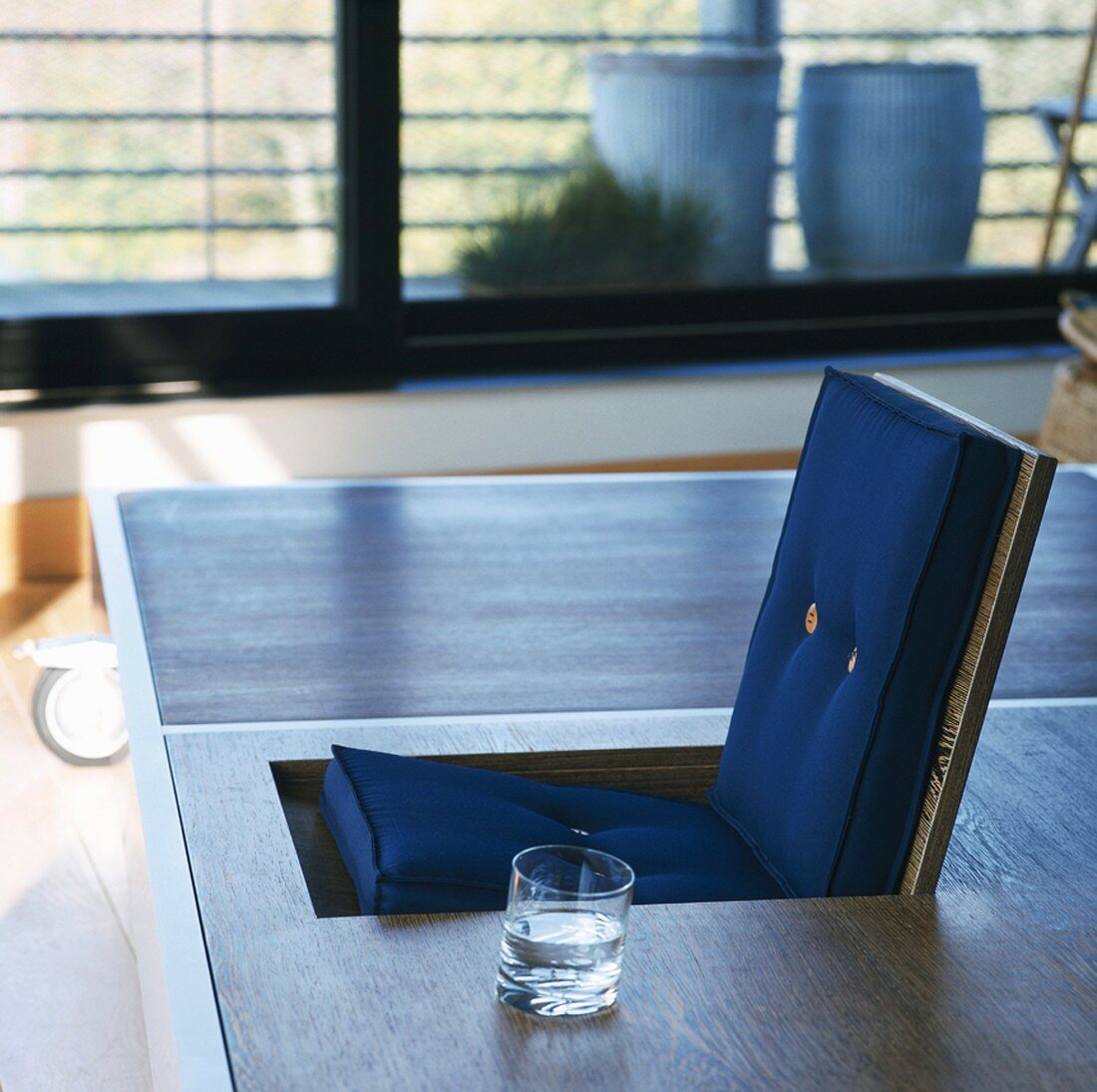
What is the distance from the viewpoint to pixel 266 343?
13.0 feet

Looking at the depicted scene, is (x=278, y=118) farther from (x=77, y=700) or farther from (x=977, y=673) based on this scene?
(x=977, y=673)

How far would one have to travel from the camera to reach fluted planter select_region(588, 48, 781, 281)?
165 inches

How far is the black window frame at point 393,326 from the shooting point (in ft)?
12.4

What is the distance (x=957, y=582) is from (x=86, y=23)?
297cm

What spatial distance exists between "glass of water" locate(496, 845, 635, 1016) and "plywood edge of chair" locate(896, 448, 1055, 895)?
310mm

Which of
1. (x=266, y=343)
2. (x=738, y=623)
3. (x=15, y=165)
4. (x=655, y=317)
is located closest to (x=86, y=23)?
(x=15, y=165)

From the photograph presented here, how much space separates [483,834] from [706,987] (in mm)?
286

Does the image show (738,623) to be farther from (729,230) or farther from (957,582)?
(729,230)

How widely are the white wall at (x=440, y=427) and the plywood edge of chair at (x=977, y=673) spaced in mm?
2543

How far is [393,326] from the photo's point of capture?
4.05 metres

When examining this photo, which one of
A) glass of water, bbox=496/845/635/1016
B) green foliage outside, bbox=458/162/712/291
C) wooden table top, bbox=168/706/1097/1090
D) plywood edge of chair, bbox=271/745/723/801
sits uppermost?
glass of water, bbox=496/845/635/1016

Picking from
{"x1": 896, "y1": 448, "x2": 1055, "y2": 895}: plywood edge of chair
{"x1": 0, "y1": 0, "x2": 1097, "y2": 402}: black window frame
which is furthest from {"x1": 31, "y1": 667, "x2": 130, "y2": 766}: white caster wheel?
{"x1": 896, "y1": 448, "x2": 1055, "y2": 895}: plywood edge of chair

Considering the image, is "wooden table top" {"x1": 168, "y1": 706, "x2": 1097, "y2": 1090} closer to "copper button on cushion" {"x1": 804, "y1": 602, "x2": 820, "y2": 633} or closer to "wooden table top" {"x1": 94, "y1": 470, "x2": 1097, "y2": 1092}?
"wooden table top" {"x1": 94, "y1": 470, "x2": 1097, "y2": 1092}

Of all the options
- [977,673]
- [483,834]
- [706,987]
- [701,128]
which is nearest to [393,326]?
[701,128]
